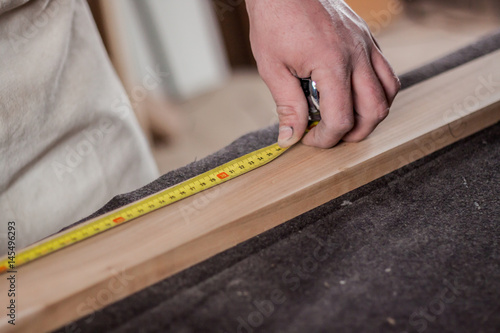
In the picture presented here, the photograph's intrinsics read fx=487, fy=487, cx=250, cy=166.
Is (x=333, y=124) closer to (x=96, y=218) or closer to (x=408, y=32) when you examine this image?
(x=96, y=218)

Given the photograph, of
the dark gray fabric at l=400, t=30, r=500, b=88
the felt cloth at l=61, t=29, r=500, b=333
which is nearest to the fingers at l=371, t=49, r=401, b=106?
the felt cloth at l=61, t=29, r=500, b=333

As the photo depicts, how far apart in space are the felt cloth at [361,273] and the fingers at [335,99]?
0.18 m

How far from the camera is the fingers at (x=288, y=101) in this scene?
1.23 meters

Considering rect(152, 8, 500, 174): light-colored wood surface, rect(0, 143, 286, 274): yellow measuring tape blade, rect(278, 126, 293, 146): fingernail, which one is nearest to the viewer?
rect(0, 143, 286, 274): yellow measuring tape blade

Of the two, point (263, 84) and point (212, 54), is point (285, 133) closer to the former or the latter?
point (263, 84)

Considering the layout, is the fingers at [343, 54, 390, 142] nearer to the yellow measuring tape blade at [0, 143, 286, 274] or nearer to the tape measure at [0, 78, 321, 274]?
the tape measure at [0, 78, 321, 274]

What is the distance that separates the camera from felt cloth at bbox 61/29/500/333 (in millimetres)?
901

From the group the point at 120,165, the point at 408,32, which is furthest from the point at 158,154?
the point at 408,32

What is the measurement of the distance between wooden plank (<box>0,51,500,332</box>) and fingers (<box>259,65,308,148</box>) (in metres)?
0.07

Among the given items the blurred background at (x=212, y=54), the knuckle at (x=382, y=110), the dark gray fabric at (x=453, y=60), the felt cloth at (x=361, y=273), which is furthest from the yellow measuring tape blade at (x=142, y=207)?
the blurred background at (x=212, y=54)

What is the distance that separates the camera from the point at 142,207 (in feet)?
3.78

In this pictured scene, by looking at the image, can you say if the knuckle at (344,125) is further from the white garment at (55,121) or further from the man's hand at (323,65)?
the white garment at (55,121)

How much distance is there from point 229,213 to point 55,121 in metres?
0.65

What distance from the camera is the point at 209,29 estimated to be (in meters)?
4.48
